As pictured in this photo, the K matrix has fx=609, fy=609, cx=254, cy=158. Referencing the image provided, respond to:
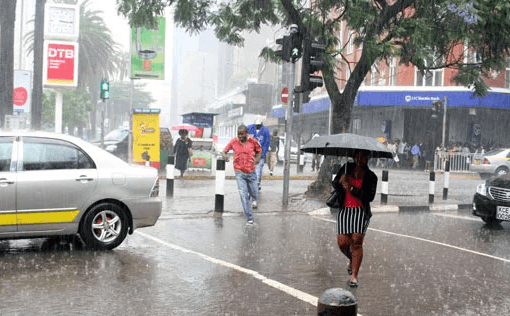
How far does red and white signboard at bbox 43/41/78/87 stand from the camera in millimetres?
24016

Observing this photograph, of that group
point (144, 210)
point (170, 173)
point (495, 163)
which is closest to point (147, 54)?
point (170, 173)

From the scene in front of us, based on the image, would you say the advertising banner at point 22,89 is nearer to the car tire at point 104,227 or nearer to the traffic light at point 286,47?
the traffic light at point 286,47

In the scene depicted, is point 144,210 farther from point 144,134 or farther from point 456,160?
point 456,160

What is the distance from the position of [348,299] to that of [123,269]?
399 cm

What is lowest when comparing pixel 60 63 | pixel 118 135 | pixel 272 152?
pixel 272 152

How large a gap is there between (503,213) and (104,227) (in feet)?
23.9

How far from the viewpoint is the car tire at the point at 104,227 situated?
7.51 metres

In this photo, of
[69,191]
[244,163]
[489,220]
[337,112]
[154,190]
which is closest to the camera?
[69,191]

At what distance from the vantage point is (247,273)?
6609 mm

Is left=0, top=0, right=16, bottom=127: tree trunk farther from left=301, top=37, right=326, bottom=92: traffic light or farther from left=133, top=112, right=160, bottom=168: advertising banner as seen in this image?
left=133, top=112, right=160, bottom=168: advertising banner

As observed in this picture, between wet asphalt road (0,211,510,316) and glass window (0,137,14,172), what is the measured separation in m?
1.05

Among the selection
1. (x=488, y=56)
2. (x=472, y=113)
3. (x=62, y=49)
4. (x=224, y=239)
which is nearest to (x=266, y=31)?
(x=472, y=113)

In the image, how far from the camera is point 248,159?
1035 cm

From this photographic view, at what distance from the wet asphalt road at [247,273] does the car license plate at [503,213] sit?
41.6 inches
